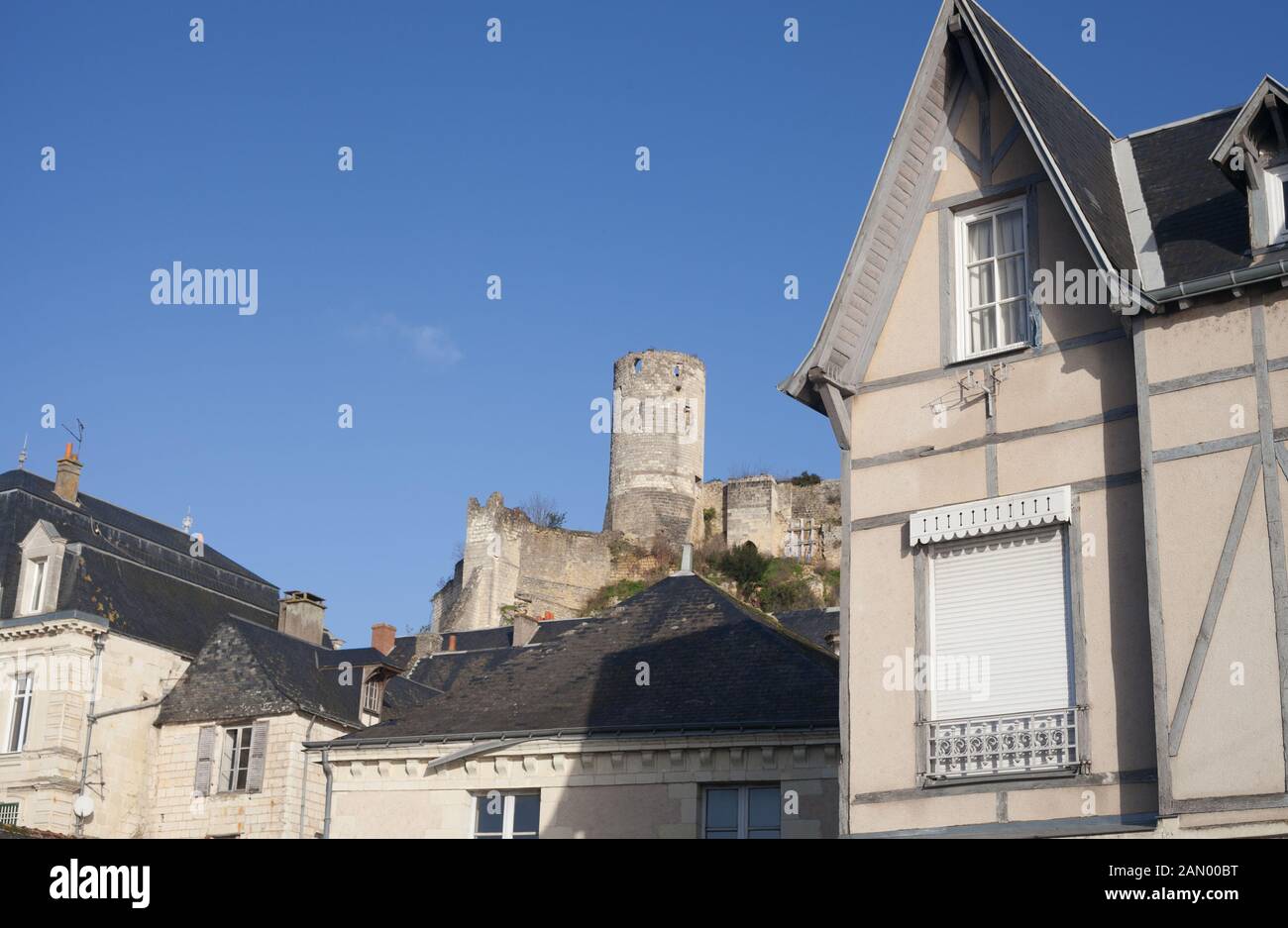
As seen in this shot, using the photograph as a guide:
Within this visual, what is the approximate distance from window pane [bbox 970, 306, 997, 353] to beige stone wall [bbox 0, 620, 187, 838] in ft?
78.5

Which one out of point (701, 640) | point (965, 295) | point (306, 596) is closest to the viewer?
point (965, 295)

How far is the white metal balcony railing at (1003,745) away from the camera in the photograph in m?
11.1

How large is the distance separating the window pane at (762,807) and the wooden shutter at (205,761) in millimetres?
16624

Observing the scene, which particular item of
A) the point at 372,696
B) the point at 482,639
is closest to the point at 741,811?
the point at 372,696

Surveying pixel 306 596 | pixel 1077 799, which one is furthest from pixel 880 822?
pixel 306 596

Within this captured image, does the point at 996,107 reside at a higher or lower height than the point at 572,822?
higher

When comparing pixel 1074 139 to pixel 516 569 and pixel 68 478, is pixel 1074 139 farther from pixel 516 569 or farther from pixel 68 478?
pixel 516 569

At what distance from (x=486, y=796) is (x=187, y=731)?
15.5 metres

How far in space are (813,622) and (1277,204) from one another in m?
23.6

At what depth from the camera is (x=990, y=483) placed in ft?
39.7
